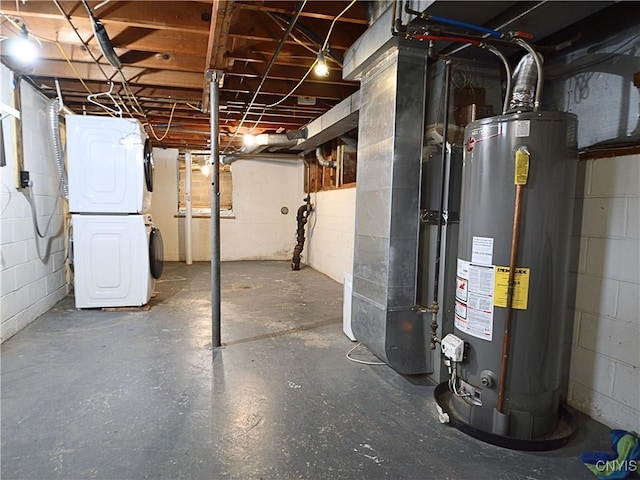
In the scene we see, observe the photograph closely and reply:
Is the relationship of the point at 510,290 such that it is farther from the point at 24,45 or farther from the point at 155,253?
the point at 155,253

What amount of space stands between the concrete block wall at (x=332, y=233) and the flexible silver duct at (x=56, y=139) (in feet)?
10.7

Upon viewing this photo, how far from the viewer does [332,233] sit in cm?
587

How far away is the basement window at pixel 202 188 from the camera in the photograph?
24.2 feet

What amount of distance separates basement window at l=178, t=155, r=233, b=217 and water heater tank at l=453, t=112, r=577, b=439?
6050 millimetres

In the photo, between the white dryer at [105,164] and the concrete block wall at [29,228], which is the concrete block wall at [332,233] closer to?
the white dryer at [105,164]

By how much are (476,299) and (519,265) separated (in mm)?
249

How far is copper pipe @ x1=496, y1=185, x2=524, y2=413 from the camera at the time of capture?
5.39ft

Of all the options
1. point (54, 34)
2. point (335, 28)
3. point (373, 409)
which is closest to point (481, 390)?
point (373, 409)

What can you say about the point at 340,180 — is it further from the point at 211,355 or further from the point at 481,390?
the point at 481,390

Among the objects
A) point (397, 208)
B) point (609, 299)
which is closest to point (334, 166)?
point (397, 208)

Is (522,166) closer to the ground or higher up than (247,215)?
higher up

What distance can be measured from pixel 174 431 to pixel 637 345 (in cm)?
220

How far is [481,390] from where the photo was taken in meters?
1.81
